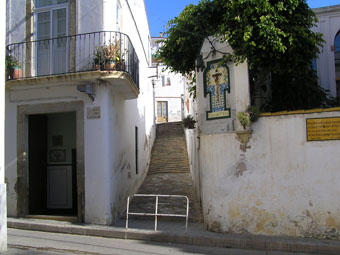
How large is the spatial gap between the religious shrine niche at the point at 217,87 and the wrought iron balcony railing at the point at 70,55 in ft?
7.70

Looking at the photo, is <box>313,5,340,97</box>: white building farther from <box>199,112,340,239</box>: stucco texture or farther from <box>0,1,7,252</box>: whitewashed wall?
<box>0,1,7,252</box>: whitewashed wall

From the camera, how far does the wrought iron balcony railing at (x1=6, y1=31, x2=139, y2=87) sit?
919 centimetres

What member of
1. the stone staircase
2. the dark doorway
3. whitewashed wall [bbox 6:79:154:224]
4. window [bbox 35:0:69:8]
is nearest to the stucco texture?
the stone staircase

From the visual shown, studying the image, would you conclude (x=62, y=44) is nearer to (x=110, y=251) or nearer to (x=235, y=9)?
(x=235, y=9)

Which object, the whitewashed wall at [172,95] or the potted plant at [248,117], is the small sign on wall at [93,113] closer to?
the potted plant at [248,117]

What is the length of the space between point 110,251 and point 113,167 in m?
3.14

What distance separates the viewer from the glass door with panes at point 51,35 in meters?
9.85

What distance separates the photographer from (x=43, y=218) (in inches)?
380

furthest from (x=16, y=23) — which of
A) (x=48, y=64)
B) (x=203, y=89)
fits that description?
(x=203, y=89)

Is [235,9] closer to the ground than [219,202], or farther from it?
farther from it

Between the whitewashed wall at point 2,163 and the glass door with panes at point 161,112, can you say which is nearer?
the whitewashed wall at point 2,163

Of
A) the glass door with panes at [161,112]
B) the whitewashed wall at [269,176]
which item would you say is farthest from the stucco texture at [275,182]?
the glass door with panes at [161,112]

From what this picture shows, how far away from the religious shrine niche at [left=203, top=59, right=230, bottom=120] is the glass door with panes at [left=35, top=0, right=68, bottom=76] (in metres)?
4.11

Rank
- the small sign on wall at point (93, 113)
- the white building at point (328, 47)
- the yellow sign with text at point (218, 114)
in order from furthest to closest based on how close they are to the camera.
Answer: the white building at point (328, 47)
the small sign on wall at point (93, 113)
the yellow sign with text at point (218, 114)
